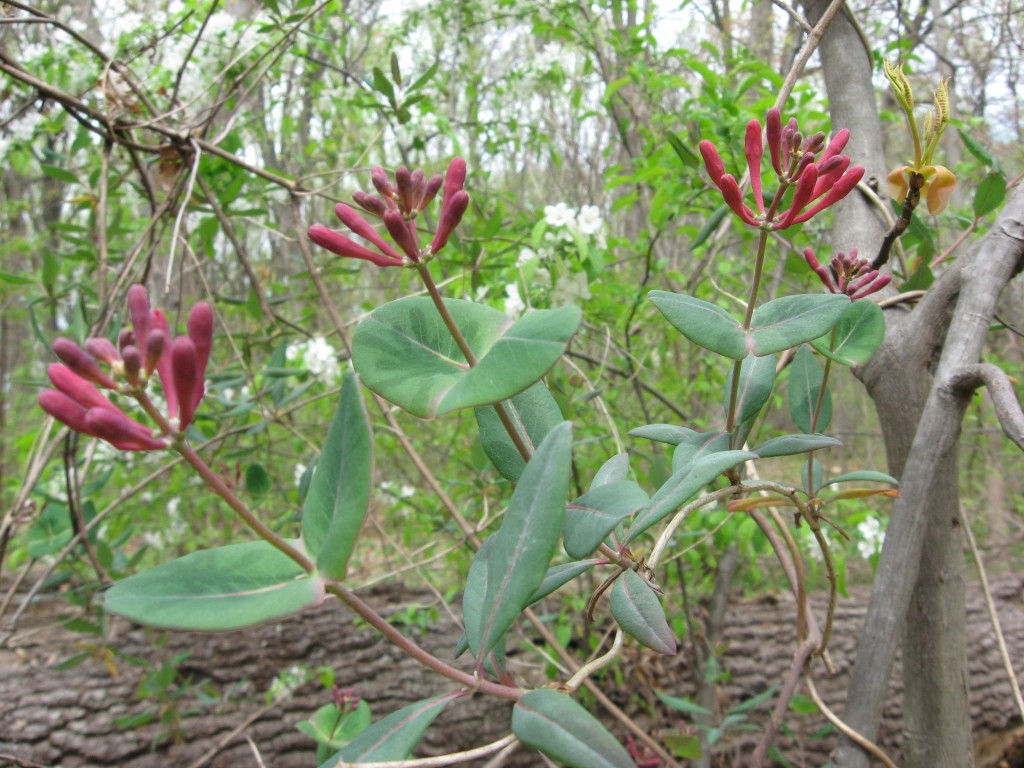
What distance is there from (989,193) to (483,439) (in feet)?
2.78

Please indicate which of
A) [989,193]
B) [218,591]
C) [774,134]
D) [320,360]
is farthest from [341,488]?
[320,360]

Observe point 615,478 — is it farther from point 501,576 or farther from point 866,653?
point 866,653

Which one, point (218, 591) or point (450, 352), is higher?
point (450, 352)

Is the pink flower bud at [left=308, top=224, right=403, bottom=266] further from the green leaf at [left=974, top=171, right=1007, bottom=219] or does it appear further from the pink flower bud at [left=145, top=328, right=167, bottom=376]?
the green leaf at [left=974, top=171, right=1007, bottom=219]

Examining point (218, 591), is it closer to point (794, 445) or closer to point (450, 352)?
point (450, 352)

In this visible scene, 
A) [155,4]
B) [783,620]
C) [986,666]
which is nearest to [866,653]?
[783,620]

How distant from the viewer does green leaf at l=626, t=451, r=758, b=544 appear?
17.4 inches

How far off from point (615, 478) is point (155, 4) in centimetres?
521

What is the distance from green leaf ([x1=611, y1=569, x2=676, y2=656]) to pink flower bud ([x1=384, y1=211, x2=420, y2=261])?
11.5 inches

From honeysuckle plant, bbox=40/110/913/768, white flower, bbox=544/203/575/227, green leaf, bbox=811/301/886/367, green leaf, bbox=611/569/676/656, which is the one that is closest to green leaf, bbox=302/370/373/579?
honeysuckle plant, bbox=40/110/913/768

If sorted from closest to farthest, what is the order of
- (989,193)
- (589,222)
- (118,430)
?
(118,430) < (989,193) < (589,222)

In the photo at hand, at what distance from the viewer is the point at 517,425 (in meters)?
0.58

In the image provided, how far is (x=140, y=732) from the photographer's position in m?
1.95

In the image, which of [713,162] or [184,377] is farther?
[713,162]
